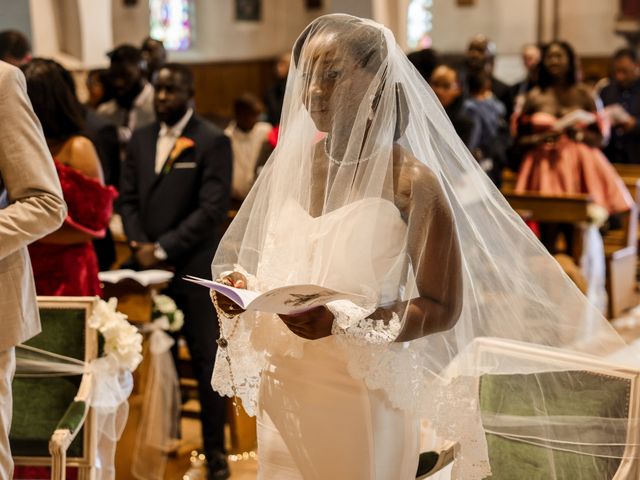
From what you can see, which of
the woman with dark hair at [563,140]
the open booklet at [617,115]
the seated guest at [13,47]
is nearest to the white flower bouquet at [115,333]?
the seated guest at [13,47]

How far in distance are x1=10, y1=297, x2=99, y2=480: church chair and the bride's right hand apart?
43.3 inches

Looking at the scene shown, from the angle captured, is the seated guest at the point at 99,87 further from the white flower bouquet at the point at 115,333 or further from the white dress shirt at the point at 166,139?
the white flower bouquet at the point at 115,333

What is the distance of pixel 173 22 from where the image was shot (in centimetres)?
1641

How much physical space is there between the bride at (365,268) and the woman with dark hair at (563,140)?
4.72m

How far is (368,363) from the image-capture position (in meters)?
2.60

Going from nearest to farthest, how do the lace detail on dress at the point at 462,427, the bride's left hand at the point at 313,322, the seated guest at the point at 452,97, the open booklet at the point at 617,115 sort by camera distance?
the bride's left hand at the point at 313,322 < the lace detail on dress at the point at 462,427 < the seated guest at the point at 452,97 < the open booklet at the point at 617,115

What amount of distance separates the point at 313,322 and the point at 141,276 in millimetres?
2307

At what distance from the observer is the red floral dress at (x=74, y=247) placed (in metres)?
4.14

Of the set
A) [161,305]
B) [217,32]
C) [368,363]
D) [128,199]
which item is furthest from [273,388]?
[217,32]

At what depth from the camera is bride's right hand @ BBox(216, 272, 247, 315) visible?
2699 mm

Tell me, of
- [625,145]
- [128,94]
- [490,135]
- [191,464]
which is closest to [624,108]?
[625,145]

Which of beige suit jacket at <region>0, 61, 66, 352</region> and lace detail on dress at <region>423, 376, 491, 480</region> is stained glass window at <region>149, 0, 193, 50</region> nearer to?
beige suit jacket at <region>0, 61, 66, 352</region>

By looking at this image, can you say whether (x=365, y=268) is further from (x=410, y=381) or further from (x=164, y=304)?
(x=164, y=304)

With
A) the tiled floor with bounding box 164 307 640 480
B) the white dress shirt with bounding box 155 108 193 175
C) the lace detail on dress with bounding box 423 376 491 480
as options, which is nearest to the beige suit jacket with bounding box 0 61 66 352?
the lace detail on dress with bounding box 423 376 491 480
